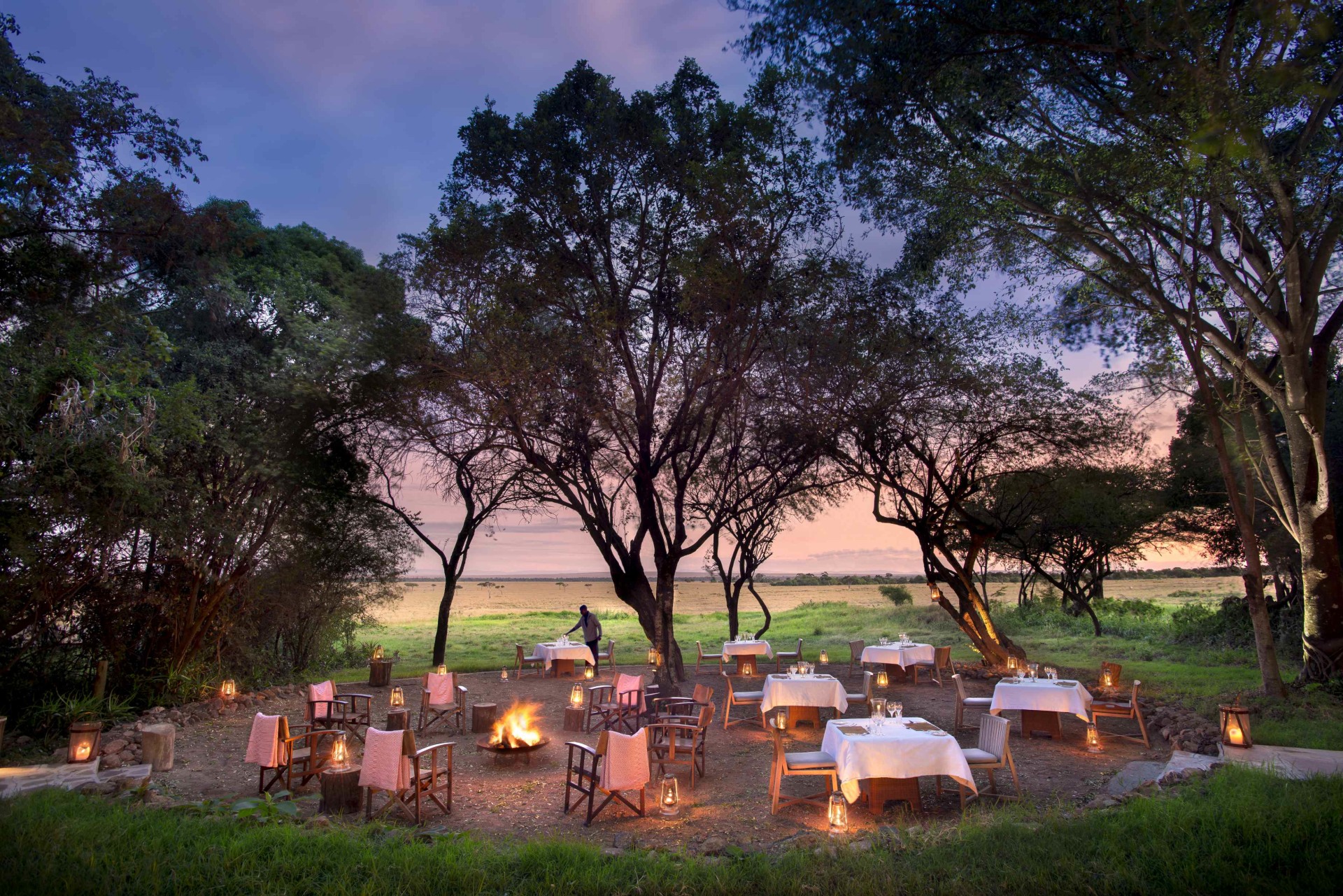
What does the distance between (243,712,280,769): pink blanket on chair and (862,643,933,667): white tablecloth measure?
1130cm

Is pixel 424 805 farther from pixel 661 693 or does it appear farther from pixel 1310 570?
pixel 1310 570

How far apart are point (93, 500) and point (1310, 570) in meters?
16.5

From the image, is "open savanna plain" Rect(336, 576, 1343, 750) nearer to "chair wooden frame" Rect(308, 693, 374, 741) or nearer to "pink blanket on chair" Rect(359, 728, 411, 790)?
"chair wooden frame" Rect(308, 693, 374, 741)

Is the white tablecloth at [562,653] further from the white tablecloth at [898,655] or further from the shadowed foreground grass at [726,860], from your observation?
the shadowed foreground grass at [726,860]

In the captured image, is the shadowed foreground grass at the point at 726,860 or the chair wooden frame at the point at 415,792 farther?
the chair wooden frame at the point at 415,792

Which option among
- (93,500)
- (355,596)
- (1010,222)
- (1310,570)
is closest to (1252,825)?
(1310,570)

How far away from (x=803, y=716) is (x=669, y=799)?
508 cm

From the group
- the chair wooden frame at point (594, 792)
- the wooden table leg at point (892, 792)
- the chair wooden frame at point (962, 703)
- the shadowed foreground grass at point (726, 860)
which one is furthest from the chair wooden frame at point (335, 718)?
the chair wooden frame at point (962, 703)

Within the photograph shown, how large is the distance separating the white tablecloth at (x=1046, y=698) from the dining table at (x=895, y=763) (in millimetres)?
3401

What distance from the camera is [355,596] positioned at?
16609mm

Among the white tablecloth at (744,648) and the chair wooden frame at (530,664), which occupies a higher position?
the white tablecloth at (744,648)

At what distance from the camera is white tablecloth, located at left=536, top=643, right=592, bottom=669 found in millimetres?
16281

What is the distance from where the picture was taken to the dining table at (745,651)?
1634 centimetres

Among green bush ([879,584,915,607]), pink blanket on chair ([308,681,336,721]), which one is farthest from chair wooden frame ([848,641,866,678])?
green bush ([879,584,915,607])
